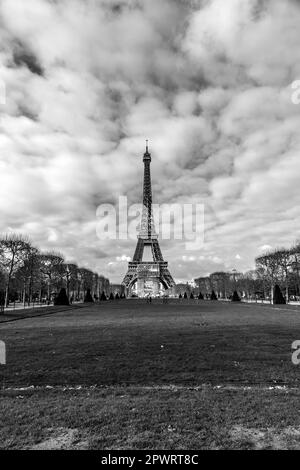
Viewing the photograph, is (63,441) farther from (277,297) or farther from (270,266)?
(270,266)

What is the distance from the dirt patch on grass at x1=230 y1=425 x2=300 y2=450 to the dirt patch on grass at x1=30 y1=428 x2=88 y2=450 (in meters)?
2.34

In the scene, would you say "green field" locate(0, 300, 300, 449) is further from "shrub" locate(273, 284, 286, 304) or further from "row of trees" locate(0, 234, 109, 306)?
"shrub" locate(273, 284, 286, 304)

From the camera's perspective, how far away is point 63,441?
216 inches

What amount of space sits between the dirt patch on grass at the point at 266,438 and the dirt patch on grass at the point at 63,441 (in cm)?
234

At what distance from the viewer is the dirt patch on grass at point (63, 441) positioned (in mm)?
5282

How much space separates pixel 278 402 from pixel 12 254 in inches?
2167

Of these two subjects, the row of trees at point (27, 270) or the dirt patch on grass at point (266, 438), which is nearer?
the dirt patch on grass at point (266, 438)

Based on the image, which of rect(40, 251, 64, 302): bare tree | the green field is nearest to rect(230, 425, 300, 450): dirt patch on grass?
the green field

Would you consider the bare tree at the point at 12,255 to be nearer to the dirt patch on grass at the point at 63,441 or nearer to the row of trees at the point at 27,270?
the row of trees at the point at 27,270

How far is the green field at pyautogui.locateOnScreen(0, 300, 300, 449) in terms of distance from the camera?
5543mm

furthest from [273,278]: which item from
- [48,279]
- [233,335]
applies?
[233,335]

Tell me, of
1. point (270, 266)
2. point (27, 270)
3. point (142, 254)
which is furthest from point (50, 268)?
point (142, 254)

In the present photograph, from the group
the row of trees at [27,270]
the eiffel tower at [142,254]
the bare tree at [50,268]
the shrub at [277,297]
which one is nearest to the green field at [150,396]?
the row of trees at [27,270]

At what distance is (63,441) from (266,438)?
311 centimetres
